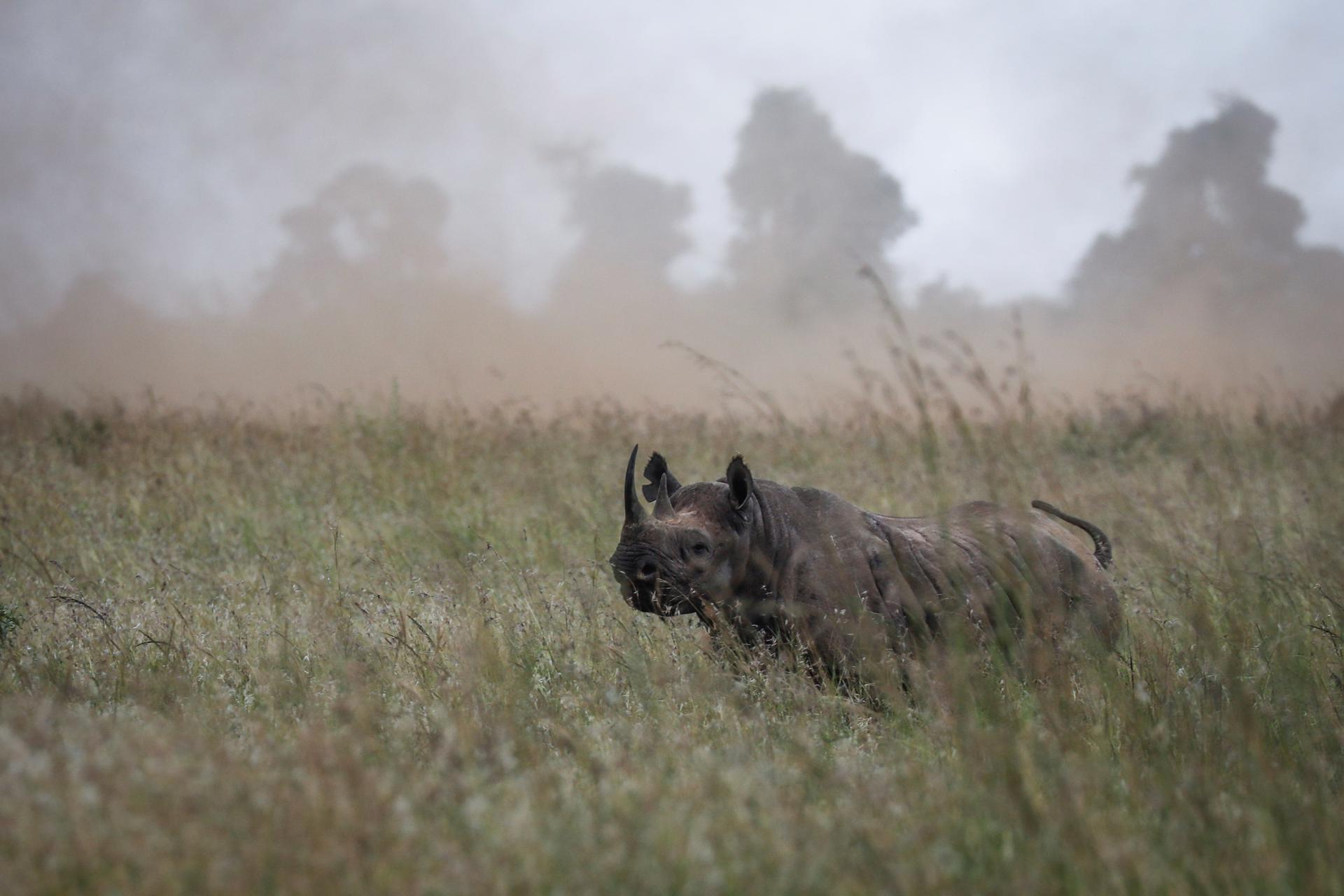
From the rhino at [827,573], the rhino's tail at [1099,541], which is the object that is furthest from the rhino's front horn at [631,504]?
the rhino's tail at [1099,541]

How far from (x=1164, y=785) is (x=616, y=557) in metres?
2.12

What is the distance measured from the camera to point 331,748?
111 inches

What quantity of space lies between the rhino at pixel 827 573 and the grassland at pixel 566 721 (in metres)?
0.25

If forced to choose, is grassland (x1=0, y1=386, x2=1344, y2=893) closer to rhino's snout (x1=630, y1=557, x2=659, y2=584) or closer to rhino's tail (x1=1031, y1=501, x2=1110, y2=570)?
rhino's tail (x1=1031, y1=501, x2=1110, y2=570)

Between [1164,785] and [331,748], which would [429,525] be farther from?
[1164,785]

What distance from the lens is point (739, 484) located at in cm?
462

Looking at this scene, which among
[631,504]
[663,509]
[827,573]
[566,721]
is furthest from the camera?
[827,573]

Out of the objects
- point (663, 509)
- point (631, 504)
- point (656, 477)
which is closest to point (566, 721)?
point (631, 504)

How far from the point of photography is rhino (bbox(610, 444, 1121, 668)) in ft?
14.4

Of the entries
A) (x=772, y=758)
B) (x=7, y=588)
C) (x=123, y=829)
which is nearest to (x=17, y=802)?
(x=123, y=829)

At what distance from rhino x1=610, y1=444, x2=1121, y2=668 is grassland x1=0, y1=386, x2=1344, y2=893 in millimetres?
252

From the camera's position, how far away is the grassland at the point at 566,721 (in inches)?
94.3

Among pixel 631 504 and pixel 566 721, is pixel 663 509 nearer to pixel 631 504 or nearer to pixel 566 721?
pixel 631 504

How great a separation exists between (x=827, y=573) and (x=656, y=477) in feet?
3.16
